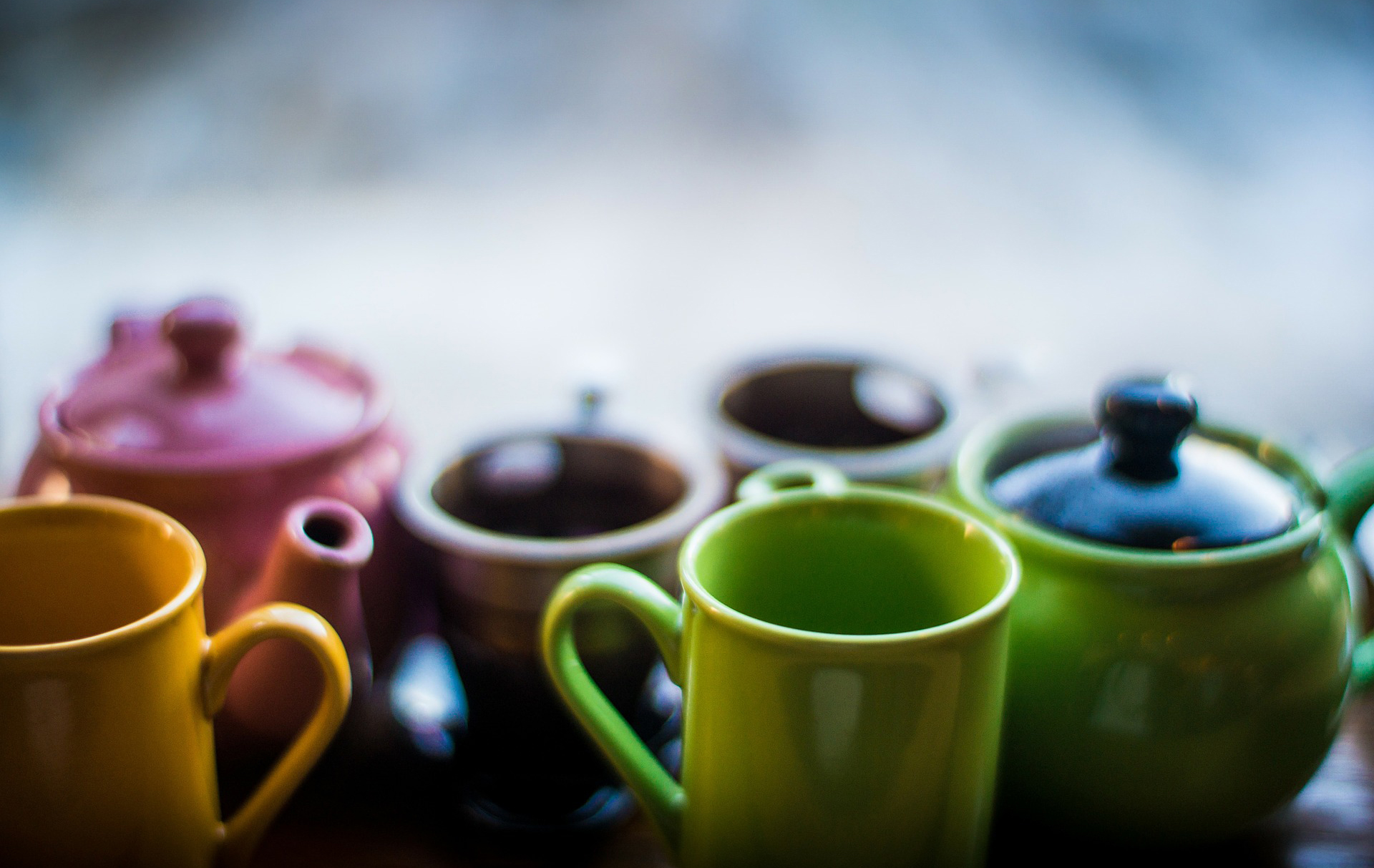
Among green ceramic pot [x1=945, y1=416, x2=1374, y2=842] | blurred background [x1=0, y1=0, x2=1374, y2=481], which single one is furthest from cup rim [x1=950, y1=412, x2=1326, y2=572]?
blurred background [x1=0, y1=0, x2=1374, y2=481]

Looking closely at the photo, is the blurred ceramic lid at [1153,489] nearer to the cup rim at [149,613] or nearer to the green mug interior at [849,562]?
the green mug interior at [849,562]

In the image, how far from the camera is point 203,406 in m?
0.57

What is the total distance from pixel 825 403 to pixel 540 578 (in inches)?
10.3

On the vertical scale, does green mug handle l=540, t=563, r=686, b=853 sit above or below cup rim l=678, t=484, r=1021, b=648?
below

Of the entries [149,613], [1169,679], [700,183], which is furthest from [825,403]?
[700,183]

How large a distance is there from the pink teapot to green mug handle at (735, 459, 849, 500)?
172 millimetres

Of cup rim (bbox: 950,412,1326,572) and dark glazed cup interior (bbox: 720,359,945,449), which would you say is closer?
cup rim (bbox: 950,412,1326,572)

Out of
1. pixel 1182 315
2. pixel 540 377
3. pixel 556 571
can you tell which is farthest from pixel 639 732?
pixel 1182 315

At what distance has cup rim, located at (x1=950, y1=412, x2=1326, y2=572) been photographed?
45 cm

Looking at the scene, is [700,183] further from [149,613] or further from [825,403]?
[149,613]

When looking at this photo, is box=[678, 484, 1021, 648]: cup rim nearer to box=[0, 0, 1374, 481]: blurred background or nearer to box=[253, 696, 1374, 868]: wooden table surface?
box=[253, 696, 1374, 868]: wooden table surface

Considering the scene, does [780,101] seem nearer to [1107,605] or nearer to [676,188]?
[676,188]

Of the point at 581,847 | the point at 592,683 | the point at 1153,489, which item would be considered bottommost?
the point at 581,847

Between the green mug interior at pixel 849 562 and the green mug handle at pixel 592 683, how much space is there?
25mm
